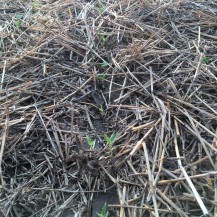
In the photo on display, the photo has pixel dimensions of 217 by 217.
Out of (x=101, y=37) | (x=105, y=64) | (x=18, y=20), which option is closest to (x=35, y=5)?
(x=18, y=20)

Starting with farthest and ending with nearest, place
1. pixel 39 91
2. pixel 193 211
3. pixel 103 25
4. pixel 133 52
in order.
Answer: pixel 103 25
pixel 133 52
pixel 39 91
pixel 193 211

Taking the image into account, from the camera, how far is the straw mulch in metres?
1.26

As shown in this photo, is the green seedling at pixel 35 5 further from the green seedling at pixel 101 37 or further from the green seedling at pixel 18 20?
the green seedling at pixel 101 37

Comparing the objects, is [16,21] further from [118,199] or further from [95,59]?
[118,199]

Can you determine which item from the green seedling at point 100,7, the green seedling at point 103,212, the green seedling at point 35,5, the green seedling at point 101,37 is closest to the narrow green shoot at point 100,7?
the green seedling at point 100,7

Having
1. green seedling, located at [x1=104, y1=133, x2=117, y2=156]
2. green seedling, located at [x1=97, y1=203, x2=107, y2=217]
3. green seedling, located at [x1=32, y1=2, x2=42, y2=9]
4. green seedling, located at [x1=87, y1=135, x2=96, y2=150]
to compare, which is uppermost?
green seedling, located at [x1=104, y1=133, x2=117, y2=156]

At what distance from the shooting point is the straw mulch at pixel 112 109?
4.13 ft

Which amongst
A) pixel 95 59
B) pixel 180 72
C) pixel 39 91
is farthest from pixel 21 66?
pixel 180 72

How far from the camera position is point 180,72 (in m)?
1.72

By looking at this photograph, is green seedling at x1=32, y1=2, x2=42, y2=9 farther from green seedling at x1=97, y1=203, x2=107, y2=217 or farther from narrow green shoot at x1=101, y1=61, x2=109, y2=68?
green seedling at x1=97, y1=203, x2=107, y2=217

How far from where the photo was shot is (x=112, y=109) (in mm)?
1606

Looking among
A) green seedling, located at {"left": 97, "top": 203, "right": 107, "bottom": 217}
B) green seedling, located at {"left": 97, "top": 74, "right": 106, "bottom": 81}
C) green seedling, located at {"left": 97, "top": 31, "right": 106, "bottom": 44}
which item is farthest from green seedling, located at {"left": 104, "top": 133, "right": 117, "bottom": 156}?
green seedling, located at {"left": 97, "top": 31, "right": 106, "bottom": 44}

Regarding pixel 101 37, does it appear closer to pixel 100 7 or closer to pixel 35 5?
pixel 100 7

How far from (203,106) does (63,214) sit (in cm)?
81
